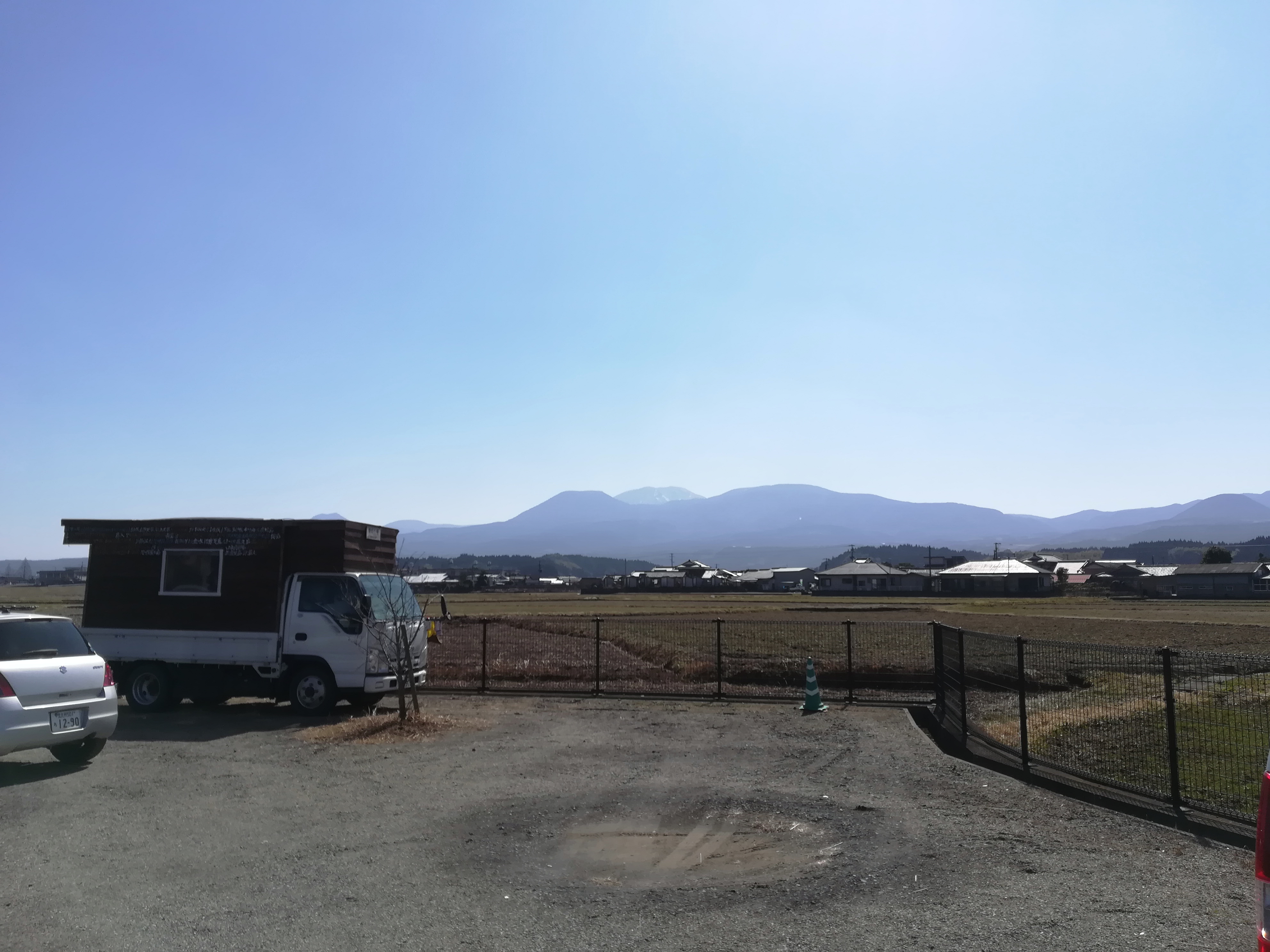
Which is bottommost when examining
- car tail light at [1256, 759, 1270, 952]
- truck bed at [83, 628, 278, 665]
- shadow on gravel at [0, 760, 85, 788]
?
shadow on gravel at [0, 760, 85, 788]

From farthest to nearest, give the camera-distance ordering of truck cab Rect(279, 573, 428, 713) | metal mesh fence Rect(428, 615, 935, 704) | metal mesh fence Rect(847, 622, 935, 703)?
metal mesh fence Rect(428, 615, 935, 704)
metal mesh fence Rect(847, 622, 935, 703)
truck cab Rect(279, 573, 428, 713)

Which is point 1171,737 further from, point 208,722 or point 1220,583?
point 1220,583

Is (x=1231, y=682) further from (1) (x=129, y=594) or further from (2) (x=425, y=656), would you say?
(1) (x=129, y=594)

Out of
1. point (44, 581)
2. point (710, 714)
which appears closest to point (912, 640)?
point (710, 714)

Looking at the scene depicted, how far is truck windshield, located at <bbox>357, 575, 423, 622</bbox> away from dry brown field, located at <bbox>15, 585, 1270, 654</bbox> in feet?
55.1

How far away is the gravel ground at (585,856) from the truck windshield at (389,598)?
3200mm

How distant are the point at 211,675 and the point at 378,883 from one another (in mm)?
9932

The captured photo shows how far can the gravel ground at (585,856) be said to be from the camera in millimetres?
5430

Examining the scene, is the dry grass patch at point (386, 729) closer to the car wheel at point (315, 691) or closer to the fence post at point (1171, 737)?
the car wheel at point (315, 691)

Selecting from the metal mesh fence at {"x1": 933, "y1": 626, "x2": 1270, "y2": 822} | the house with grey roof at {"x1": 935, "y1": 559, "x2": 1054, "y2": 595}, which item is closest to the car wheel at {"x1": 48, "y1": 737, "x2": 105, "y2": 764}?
the metal mesh fence at {"x1": 933, "y1": 626, "x2": 1270, "y2": 822}

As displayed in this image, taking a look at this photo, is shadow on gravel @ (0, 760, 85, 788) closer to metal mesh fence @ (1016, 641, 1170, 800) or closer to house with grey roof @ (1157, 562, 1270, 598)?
metal mesh fence @ (1016, 641, 1170, 800)

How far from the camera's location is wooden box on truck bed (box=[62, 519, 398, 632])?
14.7 meters

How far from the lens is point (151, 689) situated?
15.0 m

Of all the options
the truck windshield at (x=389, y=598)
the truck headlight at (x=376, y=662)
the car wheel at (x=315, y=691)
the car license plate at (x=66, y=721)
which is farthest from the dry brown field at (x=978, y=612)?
the car license plate at (x=66, y=721)
